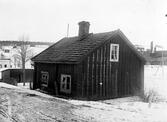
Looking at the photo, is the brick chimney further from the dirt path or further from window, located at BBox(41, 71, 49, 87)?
the dirt path

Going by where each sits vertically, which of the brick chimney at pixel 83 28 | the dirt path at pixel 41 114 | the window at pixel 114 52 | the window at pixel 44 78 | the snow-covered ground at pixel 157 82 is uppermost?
the brick chimney at pixel 83 28

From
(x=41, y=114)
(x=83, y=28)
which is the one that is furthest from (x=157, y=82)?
(x=41, y=114)

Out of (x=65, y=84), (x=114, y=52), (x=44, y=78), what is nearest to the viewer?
(x=65, y=84)

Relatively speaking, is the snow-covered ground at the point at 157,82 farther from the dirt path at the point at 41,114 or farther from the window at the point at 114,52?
the dirt path at the point at 41,114

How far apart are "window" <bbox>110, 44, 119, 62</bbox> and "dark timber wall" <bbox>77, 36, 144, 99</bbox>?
313 millimetres

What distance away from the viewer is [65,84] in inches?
744

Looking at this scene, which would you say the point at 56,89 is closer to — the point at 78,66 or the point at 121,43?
the point at 78,66

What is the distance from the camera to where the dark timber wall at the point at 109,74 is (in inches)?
707

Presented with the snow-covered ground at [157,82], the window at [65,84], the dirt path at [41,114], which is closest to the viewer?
the dirt path at [41,114]

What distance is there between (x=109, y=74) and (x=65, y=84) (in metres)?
3.71

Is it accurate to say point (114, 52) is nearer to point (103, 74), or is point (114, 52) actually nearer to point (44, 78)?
point (103, 74)

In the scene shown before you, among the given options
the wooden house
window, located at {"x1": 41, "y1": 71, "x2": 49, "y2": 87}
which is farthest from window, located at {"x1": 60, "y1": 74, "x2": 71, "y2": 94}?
window, located at {"x1": 41, "y1": 71, "x2": 49, "y2": 87}

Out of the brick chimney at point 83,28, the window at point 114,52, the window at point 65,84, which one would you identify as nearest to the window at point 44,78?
the window at point 65,84

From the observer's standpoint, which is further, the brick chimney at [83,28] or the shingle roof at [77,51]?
the brick chimney at [83,28]
